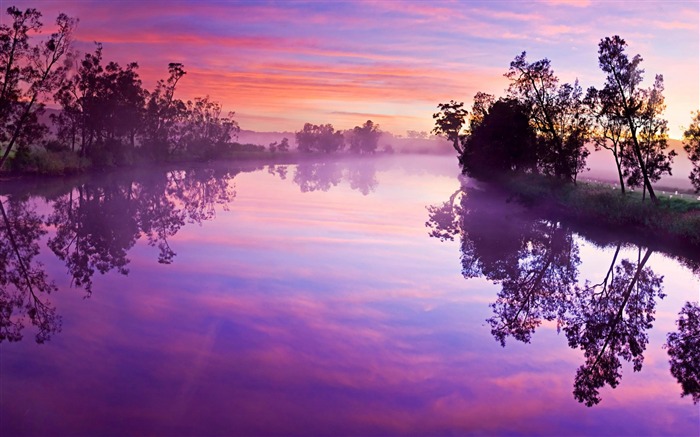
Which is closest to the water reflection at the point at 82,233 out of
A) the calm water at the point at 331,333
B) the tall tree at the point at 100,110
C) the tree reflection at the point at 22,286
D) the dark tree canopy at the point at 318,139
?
the tree reflection at the point at 22,286

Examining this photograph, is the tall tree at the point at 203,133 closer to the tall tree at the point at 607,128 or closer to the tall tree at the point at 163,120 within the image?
the tall tree at the point at 163,120

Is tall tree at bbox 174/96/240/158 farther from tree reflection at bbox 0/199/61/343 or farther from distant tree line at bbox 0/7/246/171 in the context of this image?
tree reflection at bbox 0/199/61/343

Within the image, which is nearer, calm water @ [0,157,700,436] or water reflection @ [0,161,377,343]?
calm water @ [0,157,700,436]

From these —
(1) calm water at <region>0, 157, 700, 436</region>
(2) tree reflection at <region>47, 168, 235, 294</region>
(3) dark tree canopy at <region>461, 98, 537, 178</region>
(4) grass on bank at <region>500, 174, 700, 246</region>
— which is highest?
(3) dark tree canopy at <region>461, 98, 537, 178</region>

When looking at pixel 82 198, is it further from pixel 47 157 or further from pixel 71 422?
pixel 71 422

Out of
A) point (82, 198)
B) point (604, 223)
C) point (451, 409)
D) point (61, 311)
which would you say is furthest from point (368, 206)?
point (451, 409)

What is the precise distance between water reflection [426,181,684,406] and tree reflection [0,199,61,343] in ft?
35.0

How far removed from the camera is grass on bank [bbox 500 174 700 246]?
28.6m

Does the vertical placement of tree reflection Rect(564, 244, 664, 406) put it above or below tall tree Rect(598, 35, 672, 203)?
below

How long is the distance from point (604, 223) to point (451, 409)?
31.0 meters

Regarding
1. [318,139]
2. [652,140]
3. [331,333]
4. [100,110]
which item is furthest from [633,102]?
[318,139]

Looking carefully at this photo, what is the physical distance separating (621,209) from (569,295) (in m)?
21.4

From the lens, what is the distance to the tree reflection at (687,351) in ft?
34.5

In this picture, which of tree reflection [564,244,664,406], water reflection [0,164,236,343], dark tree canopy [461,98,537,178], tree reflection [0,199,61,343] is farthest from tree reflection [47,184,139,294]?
dark tree canopy [461,98,537,178]
